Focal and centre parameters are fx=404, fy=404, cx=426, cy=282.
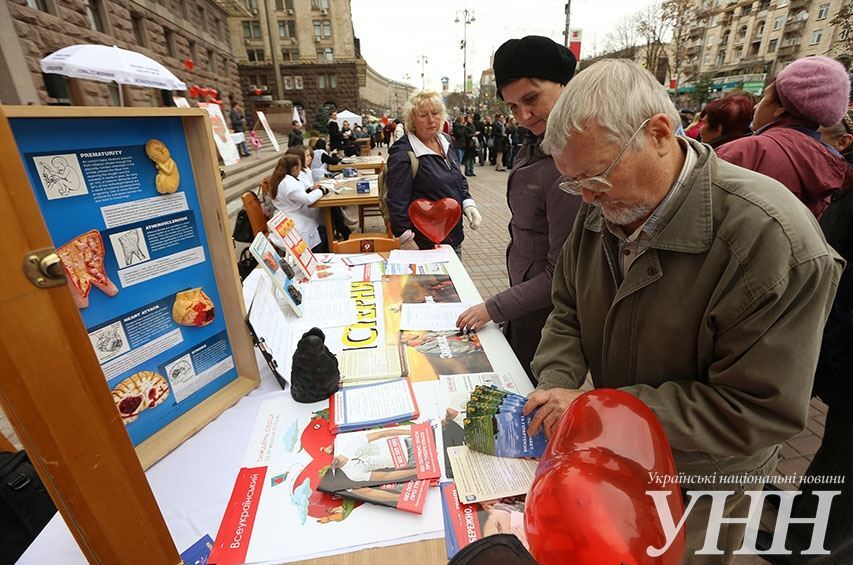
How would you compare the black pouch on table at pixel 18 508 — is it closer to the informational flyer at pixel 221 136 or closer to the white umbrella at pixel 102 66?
the white umbrella at pixel 102 66

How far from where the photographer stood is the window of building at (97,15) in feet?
41.4

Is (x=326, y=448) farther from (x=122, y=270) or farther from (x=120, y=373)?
(x=122, y=270)

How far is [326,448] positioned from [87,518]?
570 mm

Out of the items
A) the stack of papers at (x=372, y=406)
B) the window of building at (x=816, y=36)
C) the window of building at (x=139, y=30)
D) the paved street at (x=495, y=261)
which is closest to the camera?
the stack of papers at (x=372, y=406)

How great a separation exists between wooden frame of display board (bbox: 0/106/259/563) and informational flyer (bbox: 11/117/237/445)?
2.7 inches

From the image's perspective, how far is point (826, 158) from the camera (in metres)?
1.95

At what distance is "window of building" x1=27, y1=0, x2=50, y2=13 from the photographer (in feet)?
29.9

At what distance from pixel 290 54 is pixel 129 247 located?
47959 mm

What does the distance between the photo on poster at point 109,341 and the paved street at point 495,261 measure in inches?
99.9

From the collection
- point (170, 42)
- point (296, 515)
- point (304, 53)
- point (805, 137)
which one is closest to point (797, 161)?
point (805, 137)

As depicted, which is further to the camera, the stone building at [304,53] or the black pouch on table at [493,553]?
the stone building at [304,53]

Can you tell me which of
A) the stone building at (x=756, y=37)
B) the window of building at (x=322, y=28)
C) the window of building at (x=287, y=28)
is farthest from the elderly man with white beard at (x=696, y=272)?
the window of building at (x=287, y=28)

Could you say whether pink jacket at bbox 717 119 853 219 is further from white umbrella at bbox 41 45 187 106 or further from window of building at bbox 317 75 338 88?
window of building at bbox 317 75 338 88

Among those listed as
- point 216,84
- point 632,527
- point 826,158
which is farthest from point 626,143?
point 216,84
